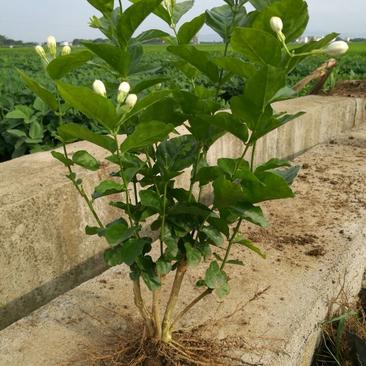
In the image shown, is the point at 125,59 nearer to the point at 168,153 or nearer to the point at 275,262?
the point at 168,153

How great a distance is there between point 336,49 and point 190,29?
1.21 feet

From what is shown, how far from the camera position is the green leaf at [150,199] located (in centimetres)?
115

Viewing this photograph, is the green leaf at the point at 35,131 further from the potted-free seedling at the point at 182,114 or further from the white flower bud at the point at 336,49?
the white flower bud at the point at 336,49

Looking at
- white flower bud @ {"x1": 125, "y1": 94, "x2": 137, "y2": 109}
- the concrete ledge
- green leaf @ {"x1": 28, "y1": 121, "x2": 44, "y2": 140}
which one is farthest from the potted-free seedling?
green leaf @ {"x1": 28, "y1": 121, "x2": 44, "y2": 140}

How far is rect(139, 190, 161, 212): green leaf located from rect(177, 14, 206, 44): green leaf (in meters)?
0.37

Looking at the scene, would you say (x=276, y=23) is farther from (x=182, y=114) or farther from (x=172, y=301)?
(x=172, y=301)

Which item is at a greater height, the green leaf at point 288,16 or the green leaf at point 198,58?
the green leaf at point 288,16

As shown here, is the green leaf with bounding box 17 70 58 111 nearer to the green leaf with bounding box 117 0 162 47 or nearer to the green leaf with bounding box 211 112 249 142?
the green leaf with bounding box 117 0 162 47

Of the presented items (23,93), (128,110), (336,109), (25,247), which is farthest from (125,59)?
(336,109)

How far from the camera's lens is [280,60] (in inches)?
39.0

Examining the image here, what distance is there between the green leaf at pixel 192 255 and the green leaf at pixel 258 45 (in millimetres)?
464

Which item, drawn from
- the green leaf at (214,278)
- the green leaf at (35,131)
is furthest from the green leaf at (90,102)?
the green leaf at (35,131)

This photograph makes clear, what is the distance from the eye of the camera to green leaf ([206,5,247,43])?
1159 mm

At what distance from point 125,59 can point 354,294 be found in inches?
70.8
